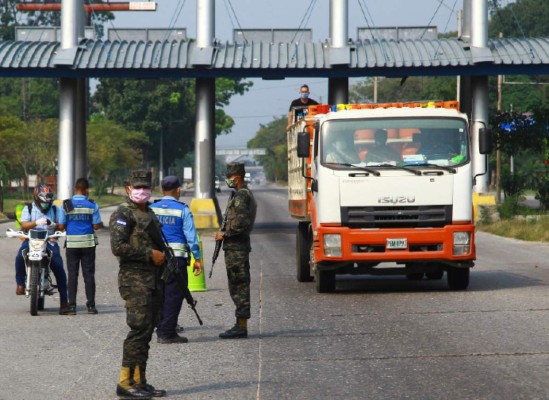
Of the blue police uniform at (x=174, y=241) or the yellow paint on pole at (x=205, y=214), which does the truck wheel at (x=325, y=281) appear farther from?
the yellow paint on pole at (x=205, y=214)

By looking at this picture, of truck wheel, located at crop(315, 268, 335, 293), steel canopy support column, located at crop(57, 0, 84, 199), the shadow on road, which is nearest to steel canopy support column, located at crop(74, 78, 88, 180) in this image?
steel canopy support column, located at crop(57, 0, 84, 199)

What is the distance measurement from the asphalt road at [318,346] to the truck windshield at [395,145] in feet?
6.56

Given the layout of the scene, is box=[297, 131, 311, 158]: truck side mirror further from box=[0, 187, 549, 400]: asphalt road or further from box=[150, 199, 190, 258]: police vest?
box=[150, 199, 190, 258]: police vest

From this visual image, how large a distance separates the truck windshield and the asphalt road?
6.56 ft


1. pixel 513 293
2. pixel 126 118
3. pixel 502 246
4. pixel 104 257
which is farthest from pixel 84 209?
pixel 126 118

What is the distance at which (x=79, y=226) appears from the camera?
Answer: 1545cm

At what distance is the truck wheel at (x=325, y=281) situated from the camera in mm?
17281

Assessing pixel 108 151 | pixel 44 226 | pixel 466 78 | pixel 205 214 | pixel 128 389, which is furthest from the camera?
pixel 108 151

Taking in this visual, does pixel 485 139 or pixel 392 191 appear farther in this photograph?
pixel 485 139

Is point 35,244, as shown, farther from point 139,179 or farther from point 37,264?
point 139,179

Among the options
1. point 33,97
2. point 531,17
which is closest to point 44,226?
point 33,97

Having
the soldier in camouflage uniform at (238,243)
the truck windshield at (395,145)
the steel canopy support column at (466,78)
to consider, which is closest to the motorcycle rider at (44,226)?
the soldier in camouflage uniform at (238,243)

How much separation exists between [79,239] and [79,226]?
0.18 m

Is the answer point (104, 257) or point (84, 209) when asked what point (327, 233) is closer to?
point (84, 209)
